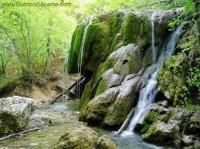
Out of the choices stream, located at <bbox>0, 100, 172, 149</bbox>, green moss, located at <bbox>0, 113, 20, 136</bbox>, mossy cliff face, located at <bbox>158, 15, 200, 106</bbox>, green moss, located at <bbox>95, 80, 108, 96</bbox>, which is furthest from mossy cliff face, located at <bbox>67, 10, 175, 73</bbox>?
green moss, located at <bbox>0, 113, 20, 136</bbox>

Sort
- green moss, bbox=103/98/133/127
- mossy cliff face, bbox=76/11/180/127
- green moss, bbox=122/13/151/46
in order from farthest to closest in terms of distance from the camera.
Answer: green moss, bbox=122/13/151/46 → mossy cliff face, bbox=76/11/180/127 → green moss, bbox=103/98/133/127

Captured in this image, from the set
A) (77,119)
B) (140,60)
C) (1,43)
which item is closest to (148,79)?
(140,60)

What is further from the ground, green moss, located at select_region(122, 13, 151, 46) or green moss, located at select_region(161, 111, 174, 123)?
green moss, located at select_region(122, 13, 151, 46)

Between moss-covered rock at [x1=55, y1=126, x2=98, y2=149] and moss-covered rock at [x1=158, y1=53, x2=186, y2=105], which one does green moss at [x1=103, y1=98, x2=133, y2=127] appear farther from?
moss-covered rock at [x1=55, y1=126, x2=98, y2=149]

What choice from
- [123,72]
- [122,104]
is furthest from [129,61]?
[122,104]

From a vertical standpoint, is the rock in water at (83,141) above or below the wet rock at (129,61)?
below

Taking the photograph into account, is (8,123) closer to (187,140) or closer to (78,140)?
(78,140)

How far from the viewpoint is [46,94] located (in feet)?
88.9

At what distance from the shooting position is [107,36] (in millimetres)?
18766

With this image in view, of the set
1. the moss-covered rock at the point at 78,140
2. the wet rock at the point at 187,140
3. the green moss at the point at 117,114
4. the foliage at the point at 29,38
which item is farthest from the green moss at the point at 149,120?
the foliage at the point at 29,38

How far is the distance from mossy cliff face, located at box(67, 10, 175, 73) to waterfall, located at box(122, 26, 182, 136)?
935mm

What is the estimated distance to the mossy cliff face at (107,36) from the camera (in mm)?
15519

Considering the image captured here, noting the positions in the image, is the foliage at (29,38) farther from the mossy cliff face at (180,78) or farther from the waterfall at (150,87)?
the mossy cliff face at (180,78)

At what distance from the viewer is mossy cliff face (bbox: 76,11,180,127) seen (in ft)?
43.0
